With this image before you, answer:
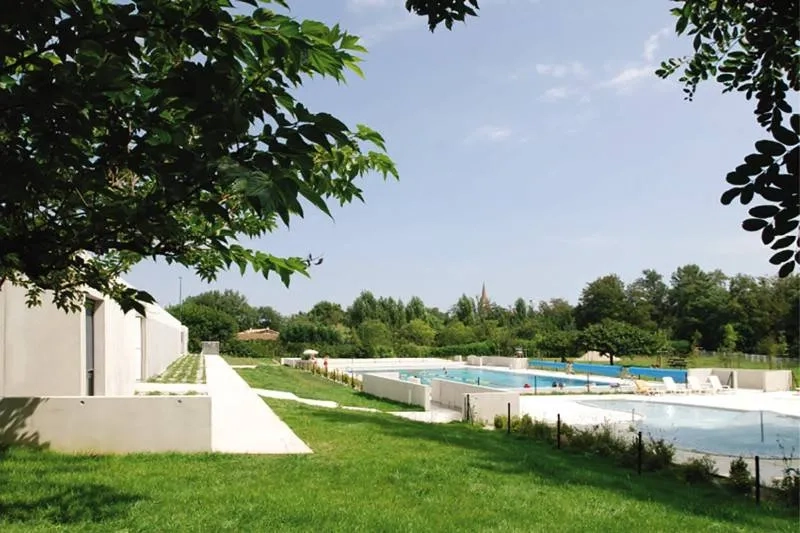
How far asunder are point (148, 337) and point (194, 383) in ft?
11.9

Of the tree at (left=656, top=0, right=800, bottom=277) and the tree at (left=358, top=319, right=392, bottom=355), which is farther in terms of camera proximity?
the tree at (left=358, top=319, right=392, bottom=355)

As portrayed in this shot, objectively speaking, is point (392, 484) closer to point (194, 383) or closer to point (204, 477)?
point (204, 477)

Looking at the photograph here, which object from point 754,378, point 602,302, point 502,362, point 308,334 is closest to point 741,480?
point 754,378

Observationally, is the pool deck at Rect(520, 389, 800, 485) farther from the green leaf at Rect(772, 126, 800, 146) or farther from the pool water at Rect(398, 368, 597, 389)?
the green leaf at Rect(772, 126, 800, 146)

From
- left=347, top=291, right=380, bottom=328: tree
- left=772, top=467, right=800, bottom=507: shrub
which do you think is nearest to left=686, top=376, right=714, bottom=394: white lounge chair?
left=772, top=467, right=800, bottom=507: shrub

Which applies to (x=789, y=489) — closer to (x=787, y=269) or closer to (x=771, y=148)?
(x=787, y=269)

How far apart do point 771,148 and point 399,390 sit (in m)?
20.6

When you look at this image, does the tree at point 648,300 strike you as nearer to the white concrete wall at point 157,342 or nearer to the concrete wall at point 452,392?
the white concrete wall at point 157,342

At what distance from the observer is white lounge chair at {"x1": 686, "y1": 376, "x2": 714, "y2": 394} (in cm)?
2709

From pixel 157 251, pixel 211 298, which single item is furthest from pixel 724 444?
pixel 211 298

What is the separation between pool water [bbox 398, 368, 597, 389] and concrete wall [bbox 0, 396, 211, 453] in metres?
19.3

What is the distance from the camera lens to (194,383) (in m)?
21.8

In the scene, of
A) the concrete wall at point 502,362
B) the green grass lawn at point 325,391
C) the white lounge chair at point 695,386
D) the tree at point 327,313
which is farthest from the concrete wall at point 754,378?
the tree at point 327,313

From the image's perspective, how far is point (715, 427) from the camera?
19625 millimetres
